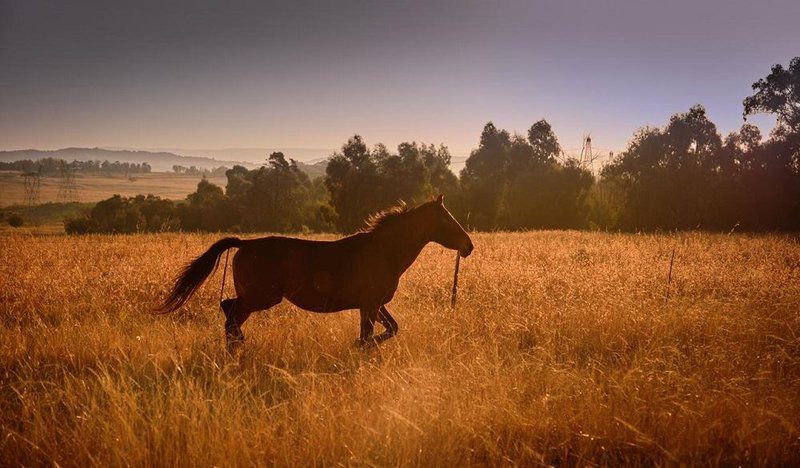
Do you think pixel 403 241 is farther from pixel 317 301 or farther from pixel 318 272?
pixel 317 301

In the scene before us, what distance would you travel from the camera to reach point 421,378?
A: 4.25m

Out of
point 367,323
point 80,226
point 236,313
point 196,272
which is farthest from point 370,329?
point 80,226

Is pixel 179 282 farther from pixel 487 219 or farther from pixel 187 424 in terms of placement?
pixel 487 219

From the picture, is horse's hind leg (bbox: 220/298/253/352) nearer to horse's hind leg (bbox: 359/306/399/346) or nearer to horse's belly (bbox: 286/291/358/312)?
horse's belly (bbox: 286/291/358/312)

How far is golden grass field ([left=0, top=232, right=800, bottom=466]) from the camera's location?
316cm

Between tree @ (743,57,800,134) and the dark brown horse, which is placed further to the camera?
tree @ (743,57,800,134)

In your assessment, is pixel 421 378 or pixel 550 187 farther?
pixel 550 187

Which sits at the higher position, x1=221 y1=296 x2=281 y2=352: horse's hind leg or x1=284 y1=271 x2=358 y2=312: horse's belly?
x1=284 y1=271 x2=358 y2=312: horse's belly

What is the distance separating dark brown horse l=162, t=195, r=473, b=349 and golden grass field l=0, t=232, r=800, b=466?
0.58 meters

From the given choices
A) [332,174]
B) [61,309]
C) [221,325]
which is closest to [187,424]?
[221,325]

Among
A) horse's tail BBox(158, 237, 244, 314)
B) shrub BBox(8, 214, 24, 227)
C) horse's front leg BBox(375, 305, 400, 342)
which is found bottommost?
shrub BBox(8, 214, 24, 227)

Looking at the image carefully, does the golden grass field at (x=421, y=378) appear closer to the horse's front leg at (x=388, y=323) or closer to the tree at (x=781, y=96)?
the horse's front leg at (x=388, y=323)

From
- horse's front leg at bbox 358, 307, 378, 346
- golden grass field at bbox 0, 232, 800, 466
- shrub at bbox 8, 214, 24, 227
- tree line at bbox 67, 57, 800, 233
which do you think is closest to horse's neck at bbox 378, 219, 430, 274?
horse's front leg at bbox 358, 307, 378, 346

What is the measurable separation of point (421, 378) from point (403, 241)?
183cm
